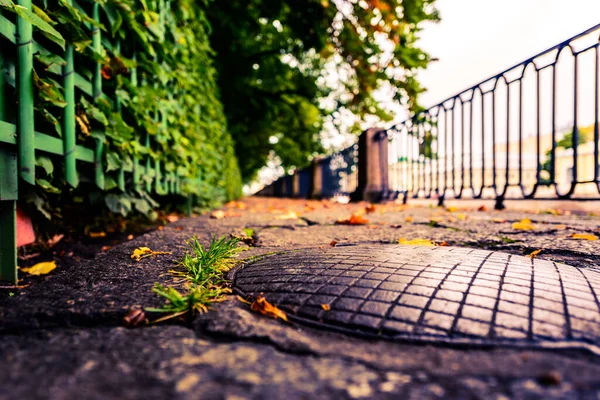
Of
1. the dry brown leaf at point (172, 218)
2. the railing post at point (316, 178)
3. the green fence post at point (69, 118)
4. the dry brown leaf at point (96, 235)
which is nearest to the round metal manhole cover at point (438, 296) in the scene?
the green fence post at point (69, 118)

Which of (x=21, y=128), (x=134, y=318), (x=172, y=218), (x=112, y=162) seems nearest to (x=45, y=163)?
(x=21, y=128)

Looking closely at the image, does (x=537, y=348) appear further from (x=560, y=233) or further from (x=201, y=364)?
(x=560, y=233)

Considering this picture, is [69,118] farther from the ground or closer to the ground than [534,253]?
farther from the ground

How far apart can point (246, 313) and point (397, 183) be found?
642 centimetres

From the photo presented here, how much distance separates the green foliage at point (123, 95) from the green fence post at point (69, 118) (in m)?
0.04

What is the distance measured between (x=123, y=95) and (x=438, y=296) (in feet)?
7.71

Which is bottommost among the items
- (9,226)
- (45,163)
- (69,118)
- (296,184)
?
(9,226)

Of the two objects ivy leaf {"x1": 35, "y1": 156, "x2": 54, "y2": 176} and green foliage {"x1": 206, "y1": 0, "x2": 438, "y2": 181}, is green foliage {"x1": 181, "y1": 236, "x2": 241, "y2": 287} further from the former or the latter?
green foliage {"x1": 206, "y1": 0, "x2": 438, "y2": 181}

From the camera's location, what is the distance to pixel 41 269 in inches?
78.2

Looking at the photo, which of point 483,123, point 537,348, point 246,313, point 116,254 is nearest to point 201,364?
point 246,313

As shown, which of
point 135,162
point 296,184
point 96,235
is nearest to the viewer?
point 135,162

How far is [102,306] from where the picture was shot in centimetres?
111

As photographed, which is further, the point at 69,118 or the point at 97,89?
the point at 97,89

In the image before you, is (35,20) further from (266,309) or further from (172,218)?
(172,218)
